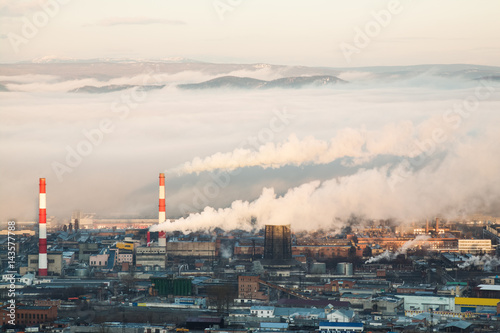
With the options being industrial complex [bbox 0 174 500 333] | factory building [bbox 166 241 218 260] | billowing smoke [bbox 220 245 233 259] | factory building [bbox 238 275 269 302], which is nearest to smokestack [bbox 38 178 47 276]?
industrial complex [bbox 0 174 500 333]

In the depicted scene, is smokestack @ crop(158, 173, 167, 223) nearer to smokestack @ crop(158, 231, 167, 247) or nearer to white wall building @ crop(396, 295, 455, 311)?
smokestack @ crop(158, 231, 167, 247)

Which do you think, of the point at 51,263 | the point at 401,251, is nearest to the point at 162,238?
the point at 51,263

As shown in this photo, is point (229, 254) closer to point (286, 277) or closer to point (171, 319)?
point (286, 277)

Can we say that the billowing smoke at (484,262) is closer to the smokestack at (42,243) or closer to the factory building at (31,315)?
the smokestack at (42,243)

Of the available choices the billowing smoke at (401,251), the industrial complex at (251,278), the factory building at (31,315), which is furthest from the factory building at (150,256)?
the factory building at (31,315)

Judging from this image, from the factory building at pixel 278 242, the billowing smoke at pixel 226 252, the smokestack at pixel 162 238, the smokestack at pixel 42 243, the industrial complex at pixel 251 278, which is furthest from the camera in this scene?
the billowing smoke at pixel 226 252
